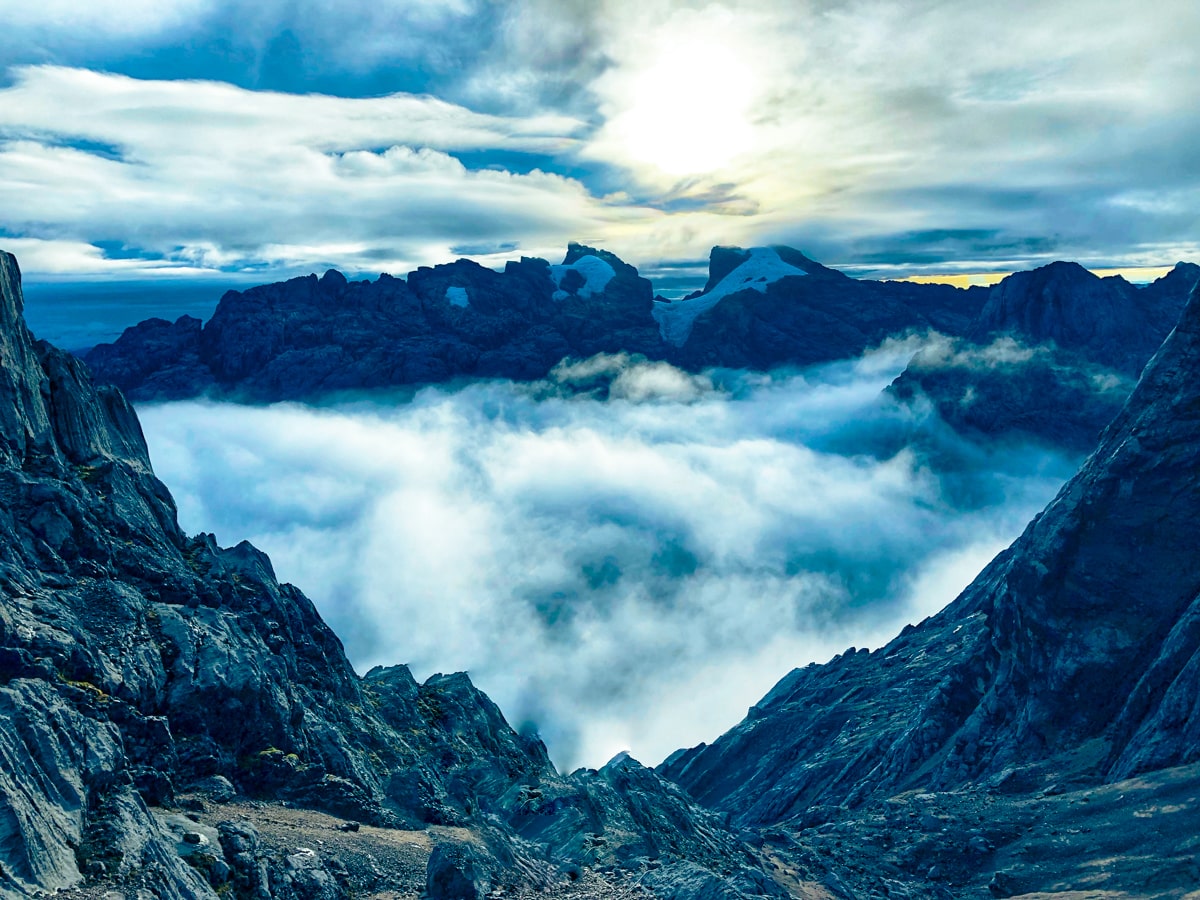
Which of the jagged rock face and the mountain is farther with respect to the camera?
the jagged rock face

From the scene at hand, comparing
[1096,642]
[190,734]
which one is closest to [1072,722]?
[1096,642]

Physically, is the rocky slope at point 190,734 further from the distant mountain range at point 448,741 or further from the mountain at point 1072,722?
the mountain at point 1072,722

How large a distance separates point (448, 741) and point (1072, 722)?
296ft

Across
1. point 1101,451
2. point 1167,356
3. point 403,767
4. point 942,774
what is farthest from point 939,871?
point 1167,356

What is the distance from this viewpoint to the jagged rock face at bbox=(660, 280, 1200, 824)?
114 meters

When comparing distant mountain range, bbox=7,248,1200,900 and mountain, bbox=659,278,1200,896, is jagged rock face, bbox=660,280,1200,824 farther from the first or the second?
distant mountain range, bbox=7,248,1200,900

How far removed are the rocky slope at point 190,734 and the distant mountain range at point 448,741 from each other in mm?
249

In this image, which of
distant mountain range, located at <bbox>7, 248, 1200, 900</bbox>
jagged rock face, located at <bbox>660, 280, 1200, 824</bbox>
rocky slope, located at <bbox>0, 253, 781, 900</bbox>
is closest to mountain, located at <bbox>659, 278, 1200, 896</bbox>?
jagged rock face, located at <bbox>660, 280, 1200, 824</bbox>

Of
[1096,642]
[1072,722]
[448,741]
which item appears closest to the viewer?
[448,741]

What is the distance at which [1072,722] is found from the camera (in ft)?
412

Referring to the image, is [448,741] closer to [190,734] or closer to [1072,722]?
[190,734]

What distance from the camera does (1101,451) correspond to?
140m

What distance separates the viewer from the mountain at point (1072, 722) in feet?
309

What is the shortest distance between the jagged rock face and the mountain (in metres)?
0.22
